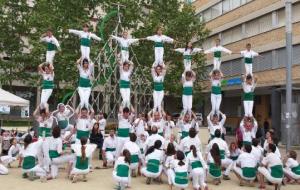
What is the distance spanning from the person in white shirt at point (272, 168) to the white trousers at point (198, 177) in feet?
5.79

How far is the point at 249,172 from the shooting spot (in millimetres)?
11891

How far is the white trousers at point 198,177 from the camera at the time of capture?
10797mm

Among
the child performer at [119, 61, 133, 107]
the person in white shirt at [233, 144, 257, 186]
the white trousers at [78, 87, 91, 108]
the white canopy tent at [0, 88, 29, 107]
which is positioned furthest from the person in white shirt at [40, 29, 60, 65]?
the person in white shirt at [233, 144, 257, 186]

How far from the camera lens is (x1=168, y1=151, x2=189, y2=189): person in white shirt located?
10602mm

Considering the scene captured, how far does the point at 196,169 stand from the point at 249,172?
1888 mm

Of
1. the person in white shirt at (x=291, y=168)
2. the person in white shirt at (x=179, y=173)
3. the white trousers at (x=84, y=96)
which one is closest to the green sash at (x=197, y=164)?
the person in white shirt at (x=179, y=173)

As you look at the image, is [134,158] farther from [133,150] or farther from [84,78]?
[84,78]

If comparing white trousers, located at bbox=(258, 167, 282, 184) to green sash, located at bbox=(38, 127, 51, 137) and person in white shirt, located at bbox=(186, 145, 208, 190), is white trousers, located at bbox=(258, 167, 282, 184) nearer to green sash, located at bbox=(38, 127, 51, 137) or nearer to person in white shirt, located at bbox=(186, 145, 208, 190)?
person in white shirt, located at bbox=(186, 145, 208, 190)

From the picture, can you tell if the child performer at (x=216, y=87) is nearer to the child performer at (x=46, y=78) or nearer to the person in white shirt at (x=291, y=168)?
the person in white shirt at (x=291, y=168)

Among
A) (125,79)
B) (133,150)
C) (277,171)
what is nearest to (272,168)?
(277,171)

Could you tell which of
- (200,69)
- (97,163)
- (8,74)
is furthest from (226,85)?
(97,163)

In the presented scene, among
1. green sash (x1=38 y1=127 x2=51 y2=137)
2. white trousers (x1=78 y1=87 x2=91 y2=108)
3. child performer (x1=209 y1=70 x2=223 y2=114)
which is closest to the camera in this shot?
green sash (x1=38 y1=127 x2=51 y2=137)

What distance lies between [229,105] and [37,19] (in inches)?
788

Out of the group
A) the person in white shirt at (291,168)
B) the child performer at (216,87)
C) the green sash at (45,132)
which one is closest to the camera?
the person in white shirt at (291,168)
